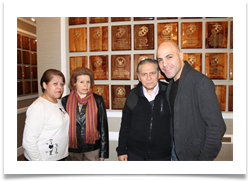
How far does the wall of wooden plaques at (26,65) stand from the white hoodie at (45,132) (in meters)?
2.21

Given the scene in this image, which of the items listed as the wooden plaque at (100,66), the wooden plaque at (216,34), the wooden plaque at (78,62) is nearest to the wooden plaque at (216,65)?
the wooden plaque at (216,34)

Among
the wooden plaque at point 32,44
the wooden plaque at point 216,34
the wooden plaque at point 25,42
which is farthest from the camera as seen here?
the wooden plaque at point 32,44

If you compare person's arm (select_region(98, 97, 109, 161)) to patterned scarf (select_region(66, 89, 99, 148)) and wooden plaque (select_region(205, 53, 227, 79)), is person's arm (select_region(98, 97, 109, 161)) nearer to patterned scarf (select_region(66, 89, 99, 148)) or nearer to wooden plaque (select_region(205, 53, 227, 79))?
patterned scarf (select_region(66, 89, 99, 148))

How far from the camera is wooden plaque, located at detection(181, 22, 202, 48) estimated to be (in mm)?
1922

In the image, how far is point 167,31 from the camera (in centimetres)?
195

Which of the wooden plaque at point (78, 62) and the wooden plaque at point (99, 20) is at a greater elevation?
the wooden plaque at point (99, 20)

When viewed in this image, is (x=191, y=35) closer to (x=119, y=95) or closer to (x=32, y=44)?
(x=119, y=95)

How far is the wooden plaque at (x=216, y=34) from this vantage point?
74.5 inches

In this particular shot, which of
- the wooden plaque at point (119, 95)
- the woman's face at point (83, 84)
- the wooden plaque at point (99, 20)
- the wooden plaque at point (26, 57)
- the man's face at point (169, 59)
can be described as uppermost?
the wooden plaque at point (99, 20)

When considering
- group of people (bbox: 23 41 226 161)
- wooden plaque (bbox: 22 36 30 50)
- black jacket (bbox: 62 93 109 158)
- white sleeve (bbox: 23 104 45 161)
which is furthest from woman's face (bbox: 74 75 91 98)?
wooden plaque (bbox: 22 36 30 50)

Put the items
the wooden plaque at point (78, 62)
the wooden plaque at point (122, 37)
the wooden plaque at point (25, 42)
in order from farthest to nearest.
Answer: the wooden plaque at point (25, 42) < the wooden plaque at point (78, 62) < the wooden plaque at point (122, 37)

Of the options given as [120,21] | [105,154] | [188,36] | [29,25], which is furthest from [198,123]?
[29,25]

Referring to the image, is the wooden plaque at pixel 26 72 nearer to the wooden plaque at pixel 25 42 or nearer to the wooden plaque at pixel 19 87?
the wooden plaque at pixel 19 87

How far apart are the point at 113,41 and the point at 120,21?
0.98 ft
